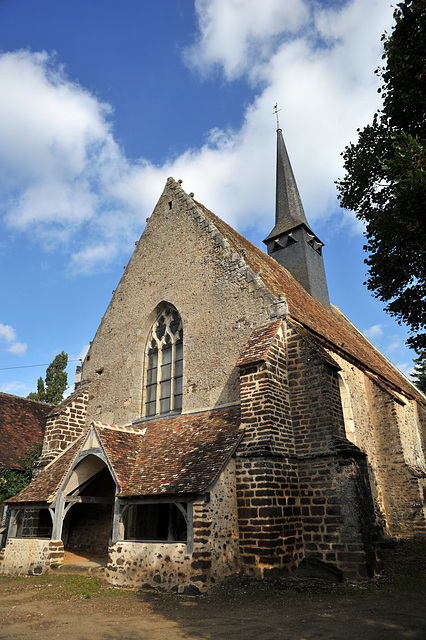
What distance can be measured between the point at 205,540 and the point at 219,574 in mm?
679

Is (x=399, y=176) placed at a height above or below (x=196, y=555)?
above

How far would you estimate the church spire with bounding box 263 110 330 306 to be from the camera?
64.3 feet

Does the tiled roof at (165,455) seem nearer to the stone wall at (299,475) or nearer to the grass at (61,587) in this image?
the stone wall at (299,475)

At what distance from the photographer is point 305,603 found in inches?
261

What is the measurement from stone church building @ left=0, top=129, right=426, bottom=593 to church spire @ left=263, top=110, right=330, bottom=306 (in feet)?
18.0

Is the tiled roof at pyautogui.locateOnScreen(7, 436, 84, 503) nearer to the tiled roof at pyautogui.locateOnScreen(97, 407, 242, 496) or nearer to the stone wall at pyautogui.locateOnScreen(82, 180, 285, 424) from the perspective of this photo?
the tiled roof at pyautogui.locateOnScreen(97, 407, 242, 496)

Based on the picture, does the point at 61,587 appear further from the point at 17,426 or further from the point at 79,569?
the point at 17,426

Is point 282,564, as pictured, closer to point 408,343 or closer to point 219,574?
point 219,574

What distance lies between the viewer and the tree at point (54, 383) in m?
28.7

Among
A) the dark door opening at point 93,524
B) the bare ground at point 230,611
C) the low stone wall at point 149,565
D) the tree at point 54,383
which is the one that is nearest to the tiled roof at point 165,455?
the low stone wall at point 149,565

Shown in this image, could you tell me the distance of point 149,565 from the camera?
26.2 ft

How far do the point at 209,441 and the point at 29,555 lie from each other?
534 centimetres

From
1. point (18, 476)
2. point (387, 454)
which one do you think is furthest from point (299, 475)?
point (18, 476)

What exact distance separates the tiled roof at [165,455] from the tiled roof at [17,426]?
14.4ft
